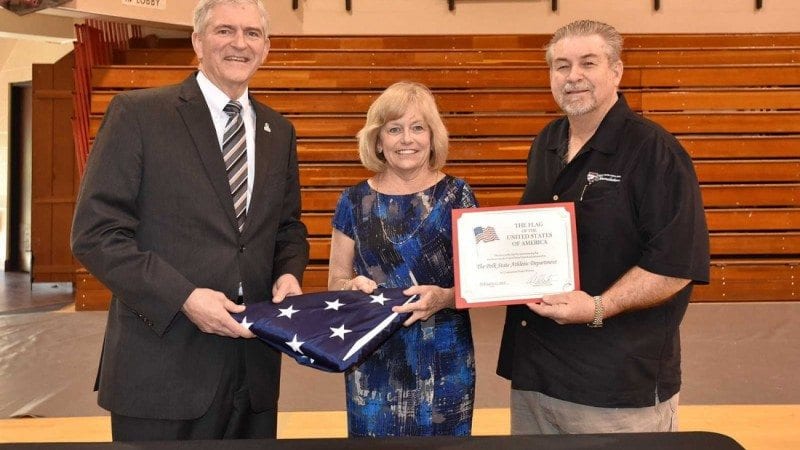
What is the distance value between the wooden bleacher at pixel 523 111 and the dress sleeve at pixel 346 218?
4891 millimetres

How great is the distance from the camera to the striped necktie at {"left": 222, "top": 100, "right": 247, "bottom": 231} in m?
2.12

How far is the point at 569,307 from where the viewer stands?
79.0 inches

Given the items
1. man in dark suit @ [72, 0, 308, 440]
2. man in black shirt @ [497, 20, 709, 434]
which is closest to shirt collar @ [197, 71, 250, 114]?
man in dark suit @ [72, 0, 308, 440]

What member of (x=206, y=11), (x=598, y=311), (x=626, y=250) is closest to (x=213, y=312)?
(x=206, y=11)

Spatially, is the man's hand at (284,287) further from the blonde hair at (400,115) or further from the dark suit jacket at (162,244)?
the blonde hair at (400,115)

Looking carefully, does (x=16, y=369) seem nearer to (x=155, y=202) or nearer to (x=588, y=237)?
(x=155, y=202)

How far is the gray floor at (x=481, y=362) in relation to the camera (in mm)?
4305

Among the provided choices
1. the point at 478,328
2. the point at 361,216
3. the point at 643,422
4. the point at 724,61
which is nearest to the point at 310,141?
the point at 478,328

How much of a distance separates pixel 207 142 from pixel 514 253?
0.84m

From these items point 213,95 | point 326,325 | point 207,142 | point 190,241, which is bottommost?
point 326,325

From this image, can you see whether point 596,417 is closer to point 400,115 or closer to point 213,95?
point 400,115

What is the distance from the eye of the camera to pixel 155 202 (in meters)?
2.04

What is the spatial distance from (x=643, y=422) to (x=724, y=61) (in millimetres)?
7101
